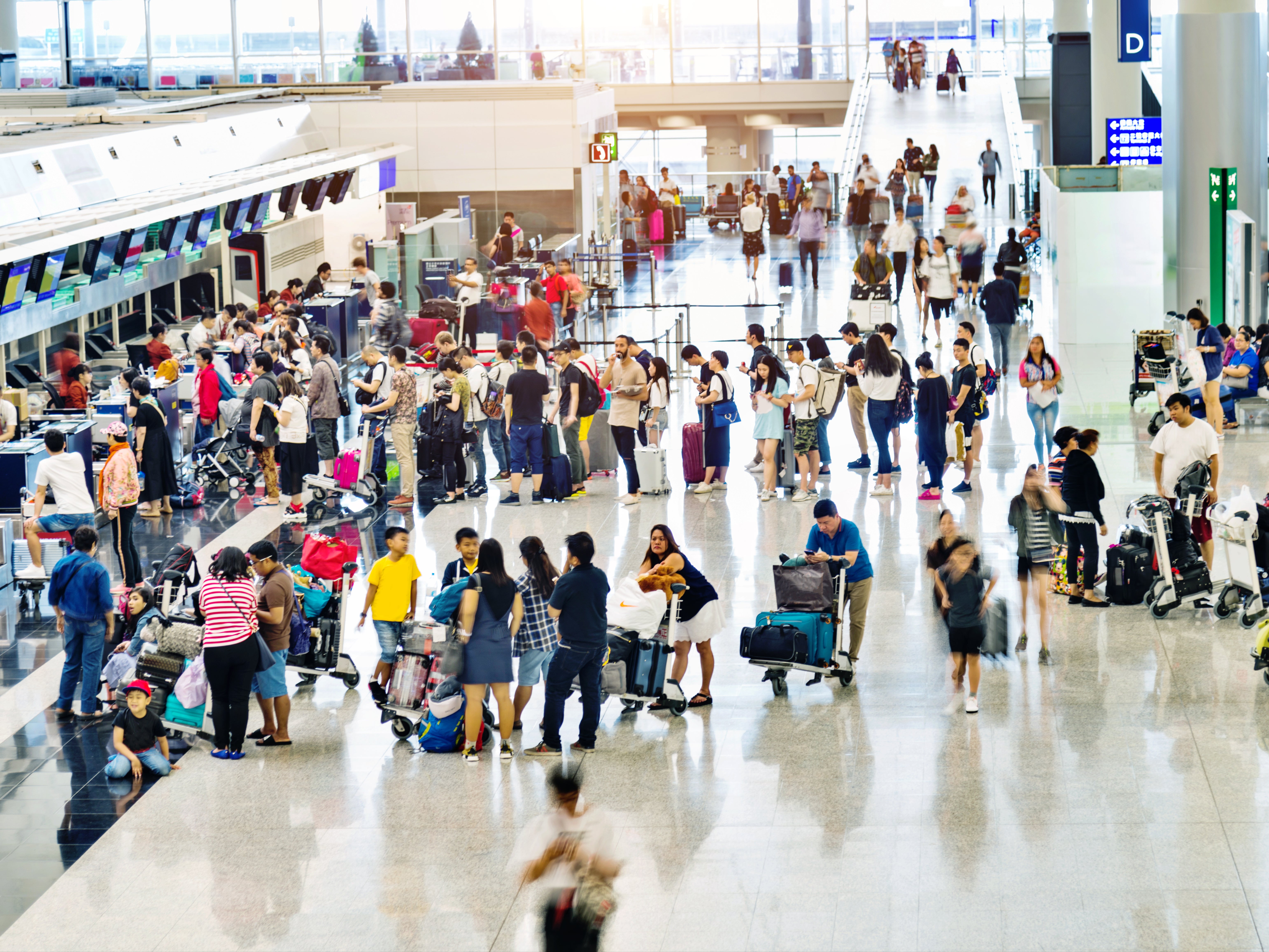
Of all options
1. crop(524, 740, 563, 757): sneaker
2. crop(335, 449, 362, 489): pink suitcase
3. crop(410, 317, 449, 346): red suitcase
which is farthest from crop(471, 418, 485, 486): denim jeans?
crop(524, 740, 563, 757): sneaker

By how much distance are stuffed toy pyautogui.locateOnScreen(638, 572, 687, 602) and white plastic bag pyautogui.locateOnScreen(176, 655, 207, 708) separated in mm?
2631

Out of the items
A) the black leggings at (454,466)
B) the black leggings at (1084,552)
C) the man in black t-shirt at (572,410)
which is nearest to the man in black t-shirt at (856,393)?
the man in black t-shirt at (572,410)

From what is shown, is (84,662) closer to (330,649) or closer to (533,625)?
(330,649)

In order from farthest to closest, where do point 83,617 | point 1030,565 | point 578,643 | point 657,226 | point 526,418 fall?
Result: point 657,226 < point 526,418 < point 1030,565 < point 83,617 < point 578,643

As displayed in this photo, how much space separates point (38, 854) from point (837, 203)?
107ft

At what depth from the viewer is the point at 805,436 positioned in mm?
14891

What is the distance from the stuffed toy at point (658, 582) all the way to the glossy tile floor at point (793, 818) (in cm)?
80

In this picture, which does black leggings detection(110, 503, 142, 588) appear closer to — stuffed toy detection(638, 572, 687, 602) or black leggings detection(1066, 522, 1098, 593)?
stuffed toy detection(638, 572, 687, 602)

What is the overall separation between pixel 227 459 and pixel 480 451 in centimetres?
264

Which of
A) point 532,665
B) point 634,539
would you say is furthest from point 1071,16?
point 532,665

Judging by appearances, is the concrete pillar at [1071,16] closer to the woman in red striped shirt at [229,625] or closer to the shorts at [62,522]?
the shorts at [62,522]

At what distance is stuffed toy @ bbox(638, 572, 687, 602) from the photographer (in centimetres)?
964

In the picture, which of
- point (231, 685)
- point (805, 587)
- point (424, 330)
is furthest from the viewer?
point (424, 330)

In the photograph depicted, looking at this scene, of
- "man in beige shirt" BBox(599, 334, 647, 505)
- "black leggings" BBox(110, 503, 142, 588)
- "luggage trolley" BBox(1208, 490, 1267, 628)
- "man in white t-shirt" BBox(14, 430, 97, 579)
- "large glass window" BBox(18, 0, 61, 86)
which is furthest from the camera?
"large glass window" BBox(18, 0, 61, 86)
